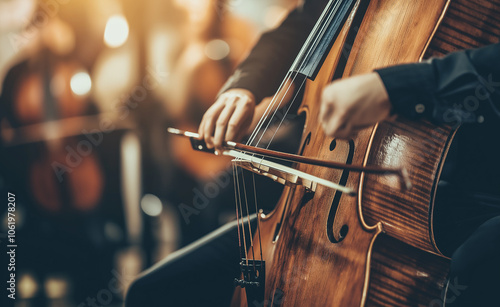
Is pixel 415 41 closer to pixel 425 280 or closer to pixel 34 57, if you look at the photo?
pixel 425 280

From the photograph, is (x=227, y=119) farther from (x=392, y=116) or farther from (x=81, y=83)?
(x=81, y=83)

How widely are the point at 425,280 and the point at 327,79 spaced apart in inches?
14.8

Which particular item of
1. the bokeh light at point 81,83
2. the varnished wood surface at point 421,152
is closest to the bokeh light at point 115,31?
the bokeh light at point 81,83

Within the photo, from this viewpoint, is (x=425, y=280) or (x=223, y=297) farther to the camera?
(x=223, y=297)

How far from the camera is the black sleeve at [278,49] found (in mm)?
967

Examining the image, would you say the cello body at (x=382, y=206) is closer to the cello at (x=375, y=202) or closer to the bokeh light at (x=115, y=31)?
the cello at (x=375, y=202)

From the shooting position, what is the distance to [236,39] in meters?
2.08

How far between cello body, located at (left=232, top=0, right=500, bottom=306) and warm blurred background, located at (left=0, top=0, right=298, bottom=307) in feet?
4.06

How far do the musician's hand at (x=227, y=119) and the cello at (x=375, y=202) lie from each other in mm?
113

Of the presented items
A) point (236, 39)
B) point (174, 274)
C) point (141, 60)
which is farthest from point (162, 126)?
point (174, 274)

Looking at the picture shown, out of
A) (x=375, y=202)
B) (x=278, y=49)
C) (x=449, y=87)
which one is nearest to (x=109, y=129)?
(x=278, y=49)

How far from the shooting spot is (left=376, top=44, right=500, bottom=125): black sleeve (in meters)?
0.43

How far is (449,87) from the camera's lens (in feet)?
1.44

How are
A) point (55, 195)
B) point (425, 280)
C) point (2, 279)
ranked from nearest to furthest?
point (425, 280) < point (2, 279) < point (55, 195)
